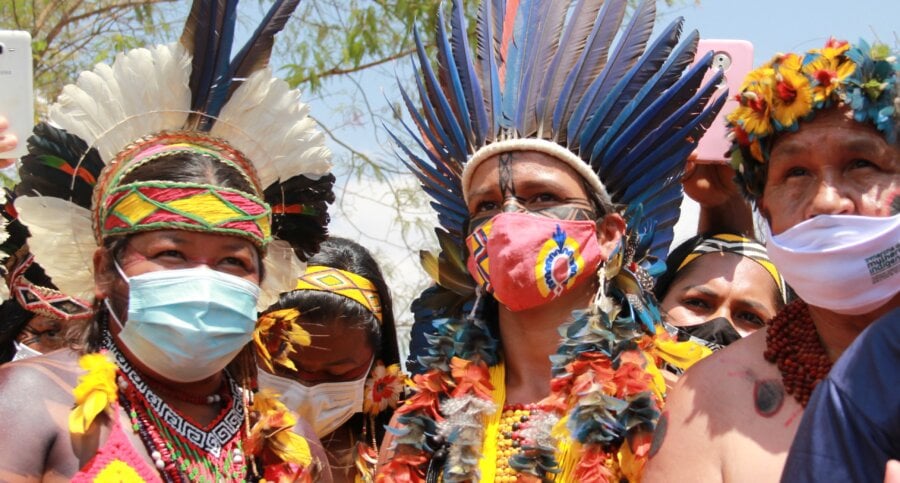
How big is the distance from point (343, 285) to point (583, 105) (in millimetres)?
1636

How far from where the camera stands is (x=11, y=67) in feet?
13.9

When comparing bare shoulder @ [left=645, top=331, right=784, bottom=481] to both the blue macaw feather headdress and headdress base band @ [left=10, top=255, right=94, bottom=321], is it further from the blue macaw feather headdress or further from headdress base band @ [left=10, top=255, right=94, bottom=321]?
headdress base band @ [left=10, top=255, right=94, bottom=321]

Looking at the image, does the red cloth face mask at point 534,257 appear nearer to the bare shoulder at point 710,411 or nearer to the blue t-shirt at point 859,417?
the bare shoulder at point 710,411

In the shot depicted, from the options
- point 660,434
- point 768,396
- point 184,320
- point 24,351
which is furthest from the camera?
point 24,351

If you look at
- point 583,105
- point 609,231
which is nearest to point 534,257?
point 609,231

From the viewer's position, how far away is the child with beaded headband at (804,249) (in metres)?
3.01

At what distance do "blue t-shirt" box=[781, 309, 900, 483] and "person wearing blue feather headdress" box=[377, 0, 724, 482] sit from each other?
1.39 m

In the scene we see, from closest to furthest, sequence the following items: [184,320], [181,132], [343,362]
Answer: [184,320] < [181,132] < [343,362]

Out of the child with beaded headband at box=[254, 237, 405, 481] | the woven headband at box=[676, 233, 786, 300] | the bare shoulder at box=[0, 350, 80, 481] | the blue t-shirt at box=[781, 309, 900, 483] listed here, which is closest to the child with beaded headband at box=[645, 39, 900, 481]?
the blue t-shirt at box=[781, 309, 900, 483]

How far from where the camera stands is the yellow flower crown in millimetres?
3150

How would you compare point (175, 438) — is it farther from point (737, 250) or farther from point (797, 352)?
point (737, 250)

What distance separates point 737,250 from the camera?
5.23 metres

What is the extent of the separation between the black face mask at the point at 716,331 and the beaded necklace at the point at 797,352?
1468 mm

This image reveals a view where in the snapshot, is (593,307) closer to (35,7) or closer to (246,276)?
(246,276)
